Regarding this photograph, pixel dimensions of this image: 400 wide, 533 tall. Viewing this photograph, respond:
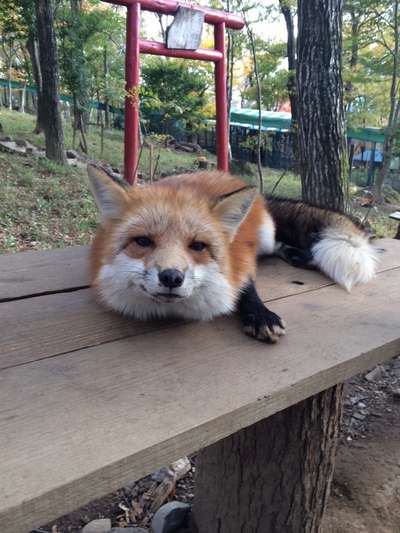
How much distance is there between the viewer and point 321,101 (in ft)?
13.1

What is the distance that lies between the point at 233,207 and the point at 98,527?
5.42 ft

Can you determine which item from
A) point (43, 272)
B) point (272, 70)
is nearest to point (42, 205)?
point (43, 272)

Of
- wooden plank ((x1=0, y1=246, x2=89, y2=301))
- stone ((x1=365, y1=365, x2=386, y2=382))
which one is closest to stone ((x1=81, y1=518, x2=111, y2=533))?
wooden plank ((x1=0, y1=246, x2=89, y2=301))

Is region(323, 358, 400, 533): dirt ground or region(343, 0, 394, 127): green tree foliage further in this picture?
region(343, 0, 394, 127): green tree foliage

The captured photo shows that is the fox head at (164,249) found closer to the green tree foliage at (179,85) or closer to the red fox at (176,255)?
the red fox at (176,255)

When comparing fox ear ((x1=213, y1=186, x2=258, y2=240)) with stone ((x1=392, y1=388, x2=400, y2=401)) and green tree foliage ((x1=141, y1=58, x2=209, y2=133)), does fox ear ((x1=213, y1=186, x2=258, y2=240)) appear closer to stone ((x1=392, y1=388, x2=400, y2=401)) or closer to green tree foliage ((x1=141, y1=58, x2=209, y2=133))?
stone ((x1=392, y1=388, x2=400, y2=401))

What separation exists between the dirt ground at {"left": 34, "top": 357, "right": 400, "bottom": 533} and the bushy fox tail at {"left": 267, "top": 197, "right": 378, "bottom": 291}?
1191 mm

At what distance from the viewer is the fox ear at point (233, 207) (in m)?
1.51

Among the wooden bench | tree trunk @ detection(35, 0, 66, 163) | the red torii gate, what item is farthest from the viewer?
tree trunk @ detection(35, 0, 66, 163)

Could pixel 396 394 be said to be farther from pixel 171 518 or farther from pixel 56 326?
pixel 56 326

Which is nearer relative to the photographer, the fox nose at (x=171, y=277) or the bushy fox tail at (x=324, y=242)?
the fox nose at (x=171, y=277)

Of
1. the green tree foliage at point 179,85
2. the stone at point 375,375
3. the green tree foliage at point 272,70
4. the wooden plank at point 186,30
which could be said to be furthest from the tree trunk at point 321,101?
the green tree foliage at point 179,85

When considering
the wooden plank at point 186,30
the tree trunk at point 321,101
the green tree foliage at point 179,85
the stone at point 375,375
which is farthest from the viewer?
the green tree foliage at point 179,85

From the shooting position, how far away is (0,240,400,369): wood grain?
1210 mm
